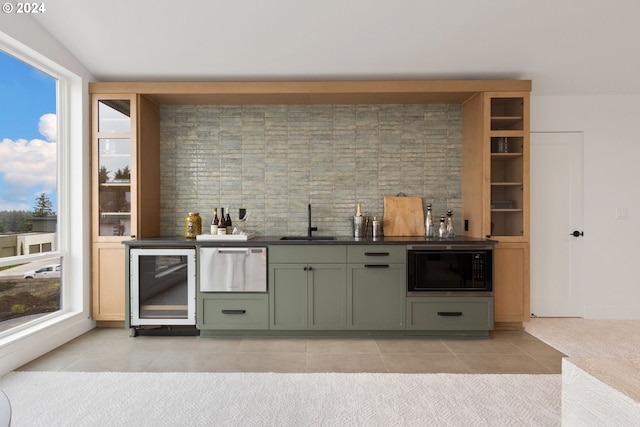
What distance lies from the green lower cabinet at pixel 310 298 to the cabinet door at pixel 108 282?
158 centimetres

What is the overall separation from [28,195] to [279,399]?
2.76 meters

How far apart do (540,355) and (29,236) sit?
4526mm

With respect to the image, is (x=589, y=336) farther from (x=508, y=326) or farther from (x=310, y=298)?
(x=310, y=298)

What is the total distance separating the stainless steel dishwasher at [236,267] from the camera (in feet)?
11.5

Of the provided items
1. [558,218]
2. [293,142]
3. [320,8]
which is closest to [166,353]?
[293,142]

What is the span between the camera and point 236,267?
353 cm

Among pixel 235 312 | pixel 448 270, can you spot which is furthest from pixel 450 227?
pixel 235 312

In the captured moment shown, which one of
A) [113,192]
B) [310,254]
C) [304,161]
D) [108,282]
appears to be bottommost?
[108,282]

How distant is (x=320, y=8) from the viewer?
2975 mm

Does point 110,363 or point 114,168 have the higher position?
point 114,168

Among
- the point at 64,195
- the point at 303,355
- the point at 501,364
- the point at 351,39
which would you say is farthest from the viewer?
the point at 64,195

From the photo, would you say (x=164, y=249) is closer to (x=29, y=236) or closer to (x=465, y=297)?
(x=29, y=236)

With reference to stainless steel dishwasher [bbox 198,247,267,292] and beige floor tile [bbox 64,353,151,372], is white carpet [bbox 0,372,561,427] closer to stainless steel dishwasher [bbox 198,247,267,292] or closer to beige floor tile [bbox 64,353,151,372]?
beige floor tile [bbox 64,353,151,372]

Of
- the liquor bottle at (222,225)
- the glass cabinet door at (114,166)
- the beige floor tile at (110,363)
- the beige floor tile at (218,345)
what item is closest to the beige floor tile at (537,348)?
the beige floor tile at (218,345)
